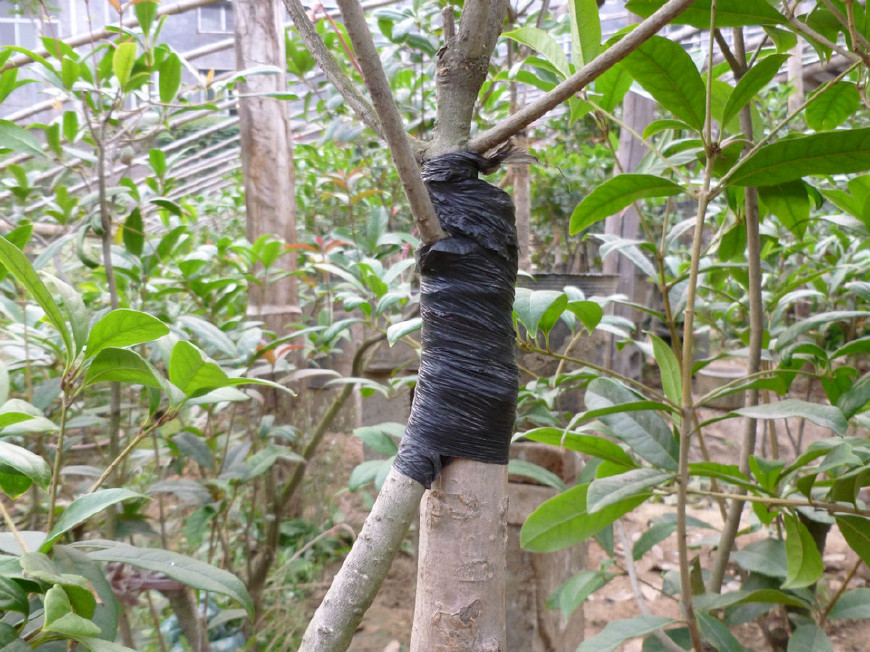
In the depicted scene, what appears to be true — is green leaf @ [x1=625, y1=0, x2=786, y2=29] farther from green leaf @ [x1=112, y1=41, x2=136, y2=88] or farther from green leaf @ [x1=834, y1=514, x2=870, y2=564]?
green leaf @ [x1=112, y1=41, x2=136, y2=88]

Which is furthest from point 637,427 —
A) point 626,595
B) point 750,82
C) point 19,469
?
point 626,595

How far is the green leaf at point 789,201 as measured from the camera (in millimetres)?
760

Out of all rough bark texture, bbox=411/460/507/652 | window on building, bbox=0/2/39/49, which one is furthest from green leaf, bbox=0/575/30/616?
window on building, bbox=0/2/39/49

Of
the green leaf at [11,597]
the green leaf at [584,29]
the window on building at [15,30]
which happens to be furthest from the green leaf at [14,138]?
the window on building at [15,30]

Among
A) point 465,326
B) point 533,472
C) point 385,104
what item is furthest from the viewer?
point 533,472

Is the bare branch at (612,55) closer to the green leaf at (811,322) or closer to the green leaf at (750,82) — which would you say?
the green leaf at (750,82)

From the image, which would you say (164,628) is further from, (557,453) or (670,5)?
(670,5)

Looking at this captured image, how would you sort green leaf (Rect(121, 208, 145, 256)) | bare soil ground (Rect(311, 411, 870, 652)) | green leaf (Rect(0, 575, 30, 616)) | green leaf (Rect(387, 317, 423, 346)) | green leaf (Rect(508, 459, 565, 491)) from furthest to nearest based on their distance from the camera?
1. bare soil ground (Rect(311, 411, 870, 652))
2. green leaf (Rect(121, 208, 145, 256))
3. green leaf (Rect(508, 459, 565, 491))
4. green leaf (Rect(387, 317, 423, 346))
5. green leaf (Rect(0, 575, 30, 616))

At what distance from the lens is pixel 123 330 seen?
0.53 m

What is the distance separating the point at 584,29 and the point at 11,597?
0.73 metres

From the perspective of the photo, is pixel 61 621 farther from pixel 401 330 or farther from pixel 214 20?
pixel 214 20

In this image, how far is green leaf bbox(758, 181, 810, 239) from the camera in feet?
2.49

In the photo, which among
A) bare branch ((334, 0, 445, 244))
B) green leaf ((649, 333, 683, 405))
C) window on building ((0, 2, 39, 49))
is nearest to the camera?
bare branch ((334, 0, 445, 244))

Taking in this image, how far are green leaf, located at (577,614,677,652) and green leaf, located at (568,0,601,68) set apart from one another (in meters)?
0.67
